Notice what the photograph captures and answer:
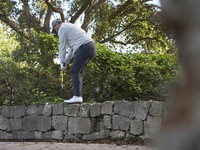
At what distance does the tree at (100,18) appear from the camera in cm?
1012

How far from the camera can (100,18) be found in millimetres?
10594

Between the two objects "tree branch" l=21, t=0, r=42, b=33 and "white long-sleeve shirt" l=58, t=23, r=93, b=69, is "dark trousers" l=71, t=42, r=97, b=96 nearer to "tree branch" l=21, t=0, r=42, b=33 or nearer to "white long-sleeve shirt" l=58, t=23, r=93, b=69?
"white long-sleeve shirt" l=58, t=23, r=93, b=69

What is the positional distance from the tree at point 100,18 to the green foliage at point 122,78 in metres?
3.81

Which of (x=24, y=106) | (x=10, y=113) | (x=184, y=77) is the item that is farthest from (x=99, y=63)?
(x=184, y=77)

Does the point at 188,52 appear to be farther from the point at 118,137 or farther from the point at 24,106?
the point at 24,106

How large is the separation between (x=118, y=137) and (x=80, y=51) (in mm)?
1788

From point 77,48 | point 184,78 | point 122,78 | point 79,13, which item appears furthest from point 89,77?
point 184,78

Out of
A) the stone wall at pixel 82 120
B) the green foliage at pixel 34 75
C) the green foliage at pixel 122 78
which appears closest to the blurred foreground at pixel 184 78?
the stone wall at pixel 82 120

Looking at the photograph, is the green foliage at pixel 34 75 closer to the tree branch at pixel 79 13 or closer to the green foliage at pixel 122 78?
the green foliage at pixel 122 78

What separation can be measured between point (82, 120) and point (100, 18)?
21.5 ft

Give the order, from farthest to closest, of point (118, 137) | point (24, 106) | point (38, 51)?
point (38, 51) → point (24, 106) → point (118, 137)

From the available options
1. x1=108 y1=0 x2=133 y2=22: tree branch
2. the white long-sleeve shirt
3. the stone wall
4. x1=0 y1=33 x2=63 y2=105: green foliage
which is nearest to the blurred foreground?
the stone wall

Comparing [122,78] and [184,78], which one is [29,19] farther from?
[184,78]

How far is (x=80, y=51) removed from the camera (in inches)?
188
